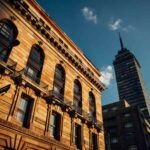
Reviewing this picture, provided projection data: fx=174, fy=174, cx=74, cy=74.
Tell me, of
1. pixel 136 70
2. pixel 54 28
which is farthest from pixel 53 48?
pixel 136 70

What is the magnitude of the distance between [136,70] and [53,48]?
117 m

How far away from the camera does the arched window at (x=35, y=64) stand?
18.0 meters

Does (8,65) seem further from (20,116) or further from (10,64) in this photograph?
(20,116)

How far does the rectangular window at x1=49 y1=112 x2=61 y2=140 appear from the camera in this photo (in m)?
17.3

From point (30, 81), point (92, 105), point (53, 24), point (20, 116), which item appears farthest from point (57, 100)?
point (53, 24)

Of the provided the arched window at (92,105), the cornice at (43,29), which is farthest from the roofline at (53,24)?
the arched window at (92,105)

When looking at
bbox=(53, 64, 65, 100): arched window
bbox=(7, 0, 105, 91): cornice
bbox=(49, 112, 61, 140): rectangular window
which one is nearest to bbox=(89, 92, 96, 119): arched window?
bbox=(7, 0, 105, 91): cornice

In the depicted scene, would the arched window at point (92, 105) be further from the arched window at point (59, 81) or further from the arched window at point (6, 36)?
the arched window at point (6, 36)

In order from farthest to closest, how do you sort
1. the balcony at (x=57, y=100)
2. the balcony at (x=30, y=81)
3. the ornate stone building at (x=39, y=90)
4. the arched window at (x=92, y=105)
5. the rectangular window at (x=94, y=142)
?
the arched window at (x=92, y=105) < the rectangular window at (x=94, y=142) < the balcony at (x=57, y=100) < the balcony at (x=30, y=81) < the ornate stone building at (x=39, y=90)

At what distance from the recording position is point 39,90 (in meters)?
16.6

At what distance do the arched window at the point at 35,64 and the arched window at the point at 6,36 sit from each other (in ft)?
8.50

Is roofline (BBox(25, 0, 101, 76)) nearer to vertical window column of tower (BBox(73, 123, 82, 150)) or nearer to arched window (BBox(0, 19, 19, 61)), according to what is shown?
arched window (BBox(0, 19, 19, 61))

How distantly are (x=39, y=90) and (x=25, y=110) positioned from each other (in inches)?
89.3

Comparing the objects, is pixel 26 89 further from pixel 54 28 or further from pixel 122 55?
pixel 122 55
